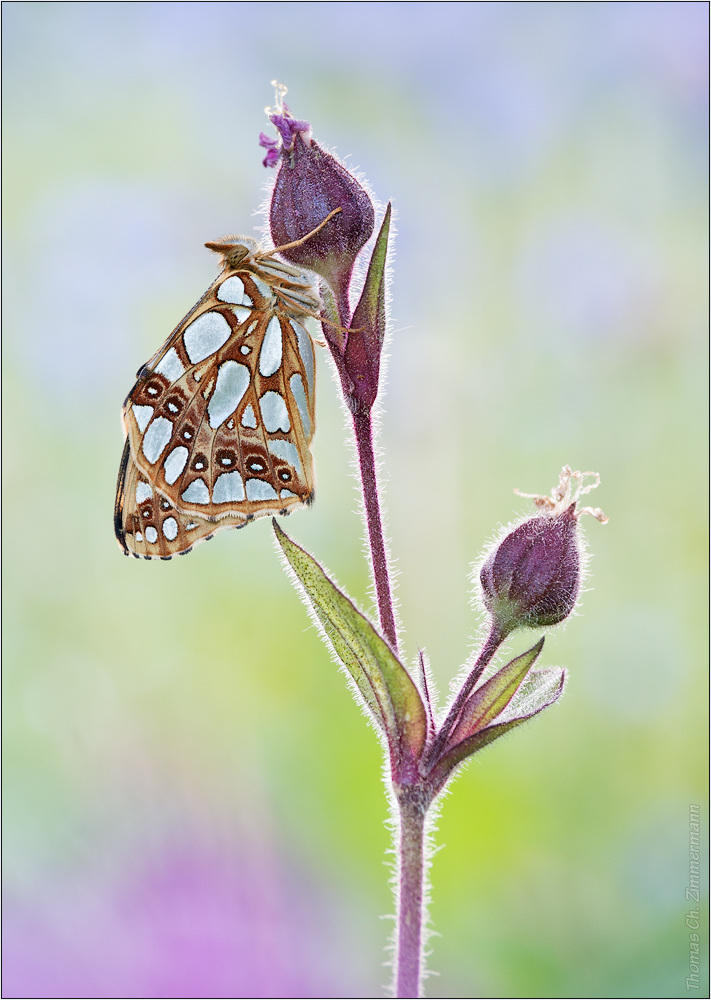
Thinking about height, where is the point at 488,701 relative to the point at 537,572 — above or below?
below

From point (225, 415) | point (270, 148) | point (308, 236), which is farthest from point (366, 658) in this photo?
point (270, 148)

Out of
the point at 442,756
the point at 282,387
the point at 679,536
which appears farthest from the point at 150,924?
the point at 679,536

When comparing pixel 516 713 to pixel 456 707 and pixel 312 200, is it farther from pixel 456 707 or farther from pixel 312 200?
pixel 312 200

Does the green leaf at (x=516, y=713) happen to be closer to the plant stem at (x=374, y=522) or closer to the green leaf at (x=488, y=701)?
the green leaf at (x=488, y=701)

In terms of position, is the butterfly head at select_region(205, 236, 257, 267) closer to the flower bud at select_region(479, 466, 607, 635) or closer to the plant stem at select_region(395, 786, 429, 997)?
the flower bud at select_region(479, 466, 607, 635)

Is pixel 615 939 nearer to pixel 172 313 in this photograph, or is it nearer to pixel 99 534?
pixel 99 534

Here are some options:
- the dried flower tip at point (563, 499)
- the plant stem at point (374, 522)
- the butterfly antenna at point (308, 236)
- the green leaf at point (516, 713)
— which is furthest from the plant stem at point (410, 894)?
the butterfly antenna at point (308, 236)

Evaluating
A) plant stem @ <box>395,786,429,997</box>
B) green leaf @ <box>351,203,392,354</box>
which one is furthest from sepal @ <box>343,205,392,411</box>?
plant stem @ <box>395,786,429,997</box>
